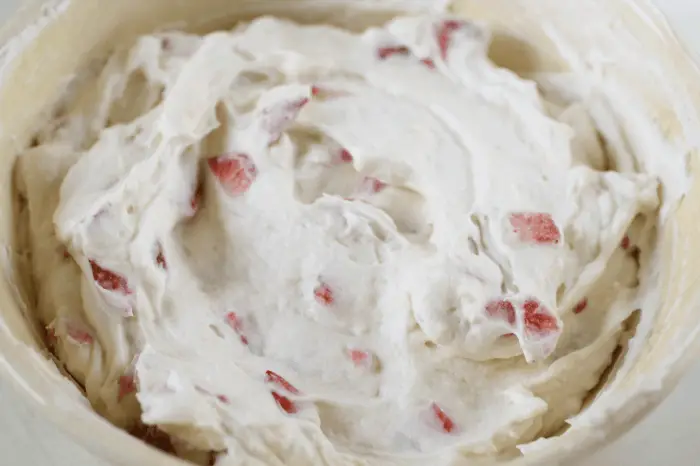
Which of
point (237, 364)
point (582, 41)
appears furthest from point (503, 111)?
point (237, 364)

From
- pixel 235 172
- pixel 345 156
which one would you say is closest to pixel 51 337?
pixel 235 172

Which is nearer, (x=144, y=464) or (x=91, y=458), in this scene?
(x=144, y=464)

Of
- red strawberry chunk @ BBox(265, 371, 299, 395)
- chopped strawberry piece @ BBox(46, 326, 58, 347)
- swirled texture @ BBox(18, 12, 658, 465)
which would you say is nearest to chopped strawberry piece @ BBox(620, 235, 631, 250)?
swirled texture @ BBox(18, 12, 658, 465)

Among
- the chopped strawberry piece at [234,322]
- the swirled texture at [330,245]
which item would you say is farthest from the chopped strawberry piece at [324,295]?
the chopped strawberry piece at [234,322]

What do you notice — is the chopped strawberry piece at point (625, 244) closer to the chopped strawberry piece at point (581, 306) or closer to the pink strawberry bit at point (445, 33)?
the chopped strawberry piece at point (581, 306)

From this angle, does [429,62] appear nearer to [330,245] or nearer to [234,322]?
[330,245]

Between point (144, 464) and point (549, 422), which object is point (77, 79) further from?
point (549, 422)
